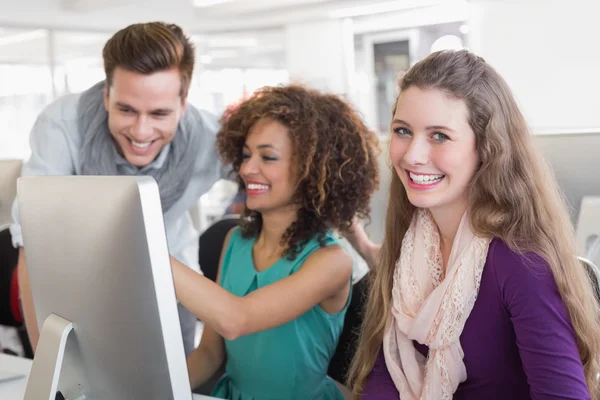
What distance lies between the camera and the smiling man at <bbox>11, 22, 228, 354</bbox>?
1.73 m

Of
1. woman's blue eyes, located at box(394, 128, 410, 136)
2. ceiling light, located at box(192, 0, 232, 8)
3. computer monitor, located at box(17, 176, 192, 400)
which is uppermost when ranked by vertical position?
ceiling light, located at box(192, 0, 232, 8)

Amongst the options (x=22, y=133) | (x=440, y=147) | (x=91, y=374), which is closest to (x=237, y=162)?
(x=440, y=147)

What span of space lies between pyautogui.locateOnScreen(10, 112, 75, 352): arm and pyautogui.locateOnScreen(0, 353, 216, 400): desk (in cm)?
26

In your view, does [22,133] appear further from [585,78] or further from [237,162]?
[237,162]

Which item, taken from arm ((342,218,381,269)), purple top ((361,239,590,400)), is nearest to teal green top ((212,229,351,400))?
arm ((342,218,381,269))

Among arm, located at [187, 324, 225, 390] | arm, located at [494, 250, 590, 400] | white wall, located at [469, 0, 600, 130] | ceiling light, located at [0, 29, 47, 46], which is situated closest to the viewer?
arm, located at [494, 250, 590, 400]

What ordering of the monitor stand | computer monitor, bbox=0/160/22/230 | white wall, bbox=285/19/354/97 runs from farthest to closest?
white wall, bbox=285/19/354/97
computer monitor, bbox=0/160/22/230
the monitor stand

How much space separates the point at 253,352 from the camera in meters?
1.57

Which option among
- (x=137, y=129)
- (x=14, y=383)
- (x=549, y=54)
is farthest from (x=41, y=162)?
(x=549, y=54)

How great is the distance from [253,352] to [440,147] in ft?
2.23

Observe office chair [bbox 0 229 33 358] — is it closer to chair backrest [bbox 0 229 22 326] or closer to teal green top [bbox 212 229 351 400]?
chair backrest [bbox 0 229 22 326]

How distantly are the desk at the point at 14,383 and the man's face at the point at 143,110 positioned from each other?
0.59 metres

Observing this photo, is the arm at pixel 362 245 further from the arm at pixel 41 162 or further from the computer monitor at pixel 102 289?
the computer monitor at pixel 102 289

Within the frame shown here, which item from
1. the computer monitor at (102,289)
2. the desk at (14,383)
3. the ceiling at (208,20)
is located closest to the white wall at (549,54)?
the ceiling at (208,20)
